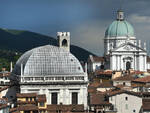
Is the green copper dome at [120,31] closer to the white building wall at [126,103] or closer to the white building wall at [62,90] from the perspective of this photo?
the white building wall at [126,103]

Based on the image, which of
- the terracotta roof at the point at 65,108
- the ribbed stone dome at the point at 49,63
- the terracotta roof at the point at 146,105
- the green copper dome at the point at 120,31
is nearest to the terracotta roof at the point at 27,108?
the terracotta roof at the point at 65,108

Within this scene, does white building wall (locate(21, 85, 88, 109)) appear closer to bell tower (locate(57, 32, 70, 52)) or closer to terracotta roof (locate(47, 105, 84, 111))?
terracotta roof (locate(47, 105, 84, 111))

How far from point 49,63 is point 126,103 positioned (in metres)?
12.5

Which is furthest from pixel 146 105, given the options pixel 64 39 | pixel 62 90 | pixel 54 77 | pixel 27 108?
pixel 27 108

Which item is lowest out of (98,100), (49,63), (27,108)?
(27,108)

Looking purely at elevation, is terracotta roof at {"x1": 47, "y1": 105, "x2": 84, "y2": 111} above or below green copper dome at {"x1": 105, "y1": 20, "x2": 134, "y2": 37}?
below

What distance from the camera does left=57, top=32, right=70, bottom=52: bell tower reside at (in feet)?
282

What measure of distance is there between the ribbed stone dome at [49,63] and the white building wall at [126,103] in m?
6.65

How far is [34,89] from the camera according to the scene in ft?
241

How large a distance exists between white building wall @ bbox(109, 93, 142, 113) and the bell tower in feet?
42.7

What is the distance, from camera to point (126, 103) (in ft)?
254

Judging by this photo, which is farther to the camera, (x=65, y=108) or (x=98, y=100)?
(x=98, y=100)

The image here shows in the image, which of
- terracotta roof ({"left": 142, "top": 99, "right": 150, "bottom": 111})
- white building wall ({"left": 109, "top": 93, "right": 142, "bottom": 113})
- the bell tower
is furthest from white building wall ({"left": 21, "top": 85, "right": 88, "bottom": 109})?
the bell tower

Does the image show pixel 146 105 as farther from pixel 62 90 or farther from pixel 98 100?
pixel 62 90
